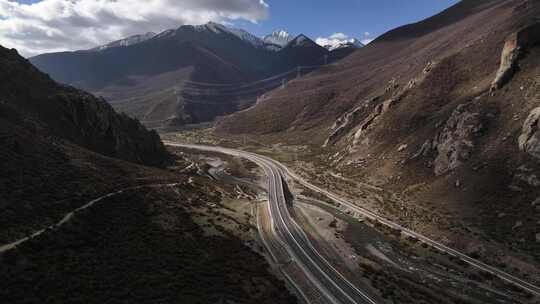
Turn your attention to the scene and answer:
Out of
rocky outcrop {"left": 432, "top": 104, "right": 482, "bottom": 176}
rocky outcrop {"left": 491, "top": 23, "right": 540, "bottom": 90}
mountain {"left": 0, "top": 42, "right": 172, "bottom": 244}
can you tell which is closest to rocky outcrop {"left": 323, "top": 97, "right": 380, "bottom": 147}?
rocky outcrop {"left": 432, "top": 104, "right": 482, "bottom": 176}

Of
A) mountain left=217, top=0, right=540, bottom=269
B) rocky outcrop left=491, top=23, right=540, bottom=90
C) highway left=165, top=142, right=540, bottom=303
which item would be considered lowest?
highway left=165, top=142, right=540, bottom=303

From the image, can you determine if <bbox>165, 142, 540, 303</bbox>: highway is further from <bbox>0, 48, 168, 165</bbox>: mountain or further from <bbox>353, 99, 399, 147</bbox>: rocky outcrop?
<bbox>0, 48, 168, 165</bbox>: mountain

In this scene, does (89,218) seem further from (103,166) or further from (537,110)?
(537,110)

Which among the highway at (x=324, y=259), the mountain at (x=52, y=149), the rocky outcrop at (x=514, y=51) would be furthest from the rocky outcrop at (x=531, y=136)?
the mountain at (x=52, y=149)

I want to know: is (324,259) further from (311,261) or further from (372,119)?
(372,119)

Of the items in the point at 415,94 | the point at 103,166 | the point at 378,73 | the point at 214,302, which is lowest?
the point at 214,302

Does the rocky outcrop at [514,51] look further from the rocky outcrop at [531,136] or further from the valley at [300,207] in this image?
the rocky outcrop at [531,136]

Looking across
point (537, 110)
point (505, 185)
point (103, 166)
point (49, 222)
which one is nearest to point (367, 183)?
point (505, 185)
